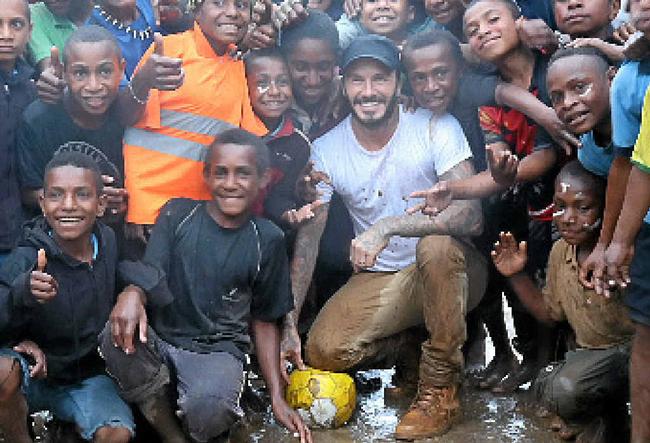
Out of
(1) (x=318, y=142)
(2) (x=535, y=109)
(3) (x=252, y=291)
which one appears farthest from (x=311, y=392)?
(2) (x=535, y=109)

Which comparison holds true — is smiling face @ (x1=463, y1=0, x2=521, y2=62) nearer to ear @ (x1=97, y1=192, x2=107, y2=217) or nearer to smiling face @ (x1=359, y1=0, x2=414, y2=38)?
smiling face @ (x1=359, y1=0, x2=414, y2=38)

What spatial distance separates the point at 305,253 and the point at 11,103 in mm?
1480

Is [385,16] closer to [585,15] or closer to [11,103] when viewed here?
[585,15]

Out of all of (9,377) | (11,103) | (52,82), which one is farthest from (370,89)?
(9,377)

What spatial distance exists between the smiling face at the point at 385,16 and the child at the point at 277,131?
1.90ft

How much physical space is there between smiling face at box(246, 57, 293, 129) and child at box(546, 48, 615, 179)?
127cm

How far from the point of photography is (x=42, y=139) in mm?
4031

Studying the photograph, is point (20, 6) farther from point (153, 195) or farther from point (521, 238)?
point (521, 238)

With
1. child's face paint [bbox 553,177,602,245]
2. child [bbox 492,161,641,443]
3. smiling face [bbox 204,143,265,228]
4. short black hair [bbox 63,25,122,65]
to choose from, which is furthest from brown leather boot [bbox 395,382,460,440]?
short black hair [bbox 63,25,122,65]

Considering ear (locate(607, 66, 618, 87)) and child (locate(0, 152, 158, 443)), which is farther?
ear (locate(607, 66, 618, 87))

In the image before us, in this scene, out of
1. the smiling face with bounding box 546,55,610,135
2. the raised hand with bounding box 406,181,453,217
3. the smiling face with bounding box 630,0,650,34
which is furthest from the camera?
the raised hand with bounding box 406,181,453,217

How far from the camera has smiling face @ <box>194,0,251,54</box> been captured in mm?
4293

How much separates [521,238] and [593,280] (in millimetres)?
1134

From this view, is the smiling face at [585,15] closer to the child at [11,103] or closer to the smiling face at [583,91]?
the smiling face at [583,91]
